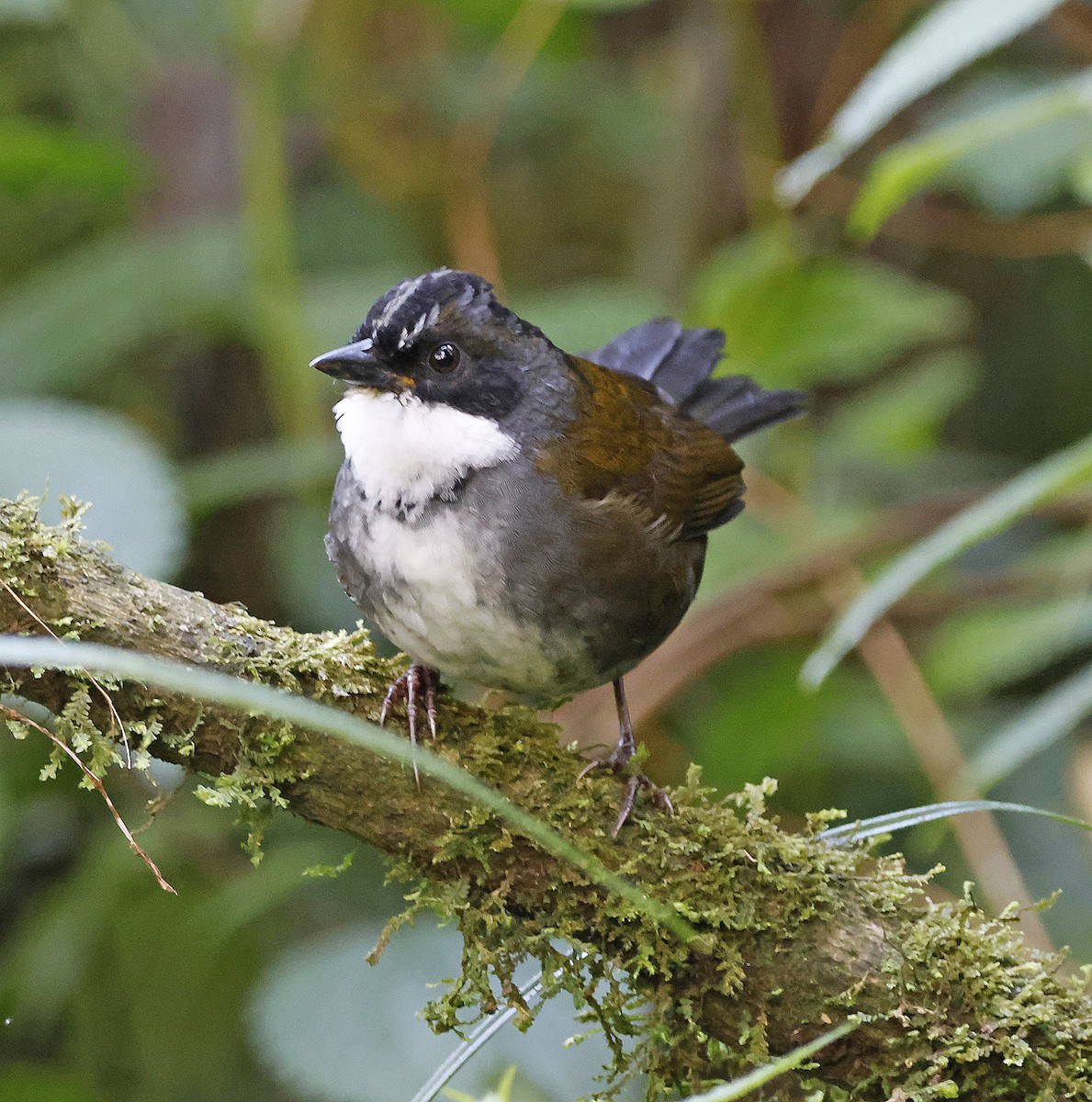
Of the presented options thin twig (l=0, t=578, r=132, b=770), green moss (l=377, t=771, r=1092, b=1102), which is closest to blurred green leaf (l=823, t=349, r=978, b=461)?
green moss (l=377, t=771, r=1092, b=1102)

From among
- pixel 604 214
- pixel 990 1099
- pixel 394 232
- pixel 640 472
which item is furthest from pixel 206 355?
pixel 990 1099

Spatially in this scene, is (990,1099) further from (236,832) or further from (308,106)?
(308,106)

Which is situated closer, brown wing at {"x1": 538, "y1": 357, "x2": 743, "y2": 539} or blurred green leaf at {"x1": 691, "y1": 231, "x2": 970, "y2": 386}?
brown wing at {"x1": 538, "y1": 357, "x2": 743, "y2": 539}

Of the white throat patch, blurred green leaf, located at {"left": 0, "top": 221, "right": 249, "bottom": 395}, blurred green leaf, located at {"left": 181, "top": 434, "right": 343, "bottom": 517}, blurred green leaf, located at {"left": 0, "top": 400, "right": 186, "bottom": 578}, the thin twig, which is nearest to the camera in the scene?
the thin twig

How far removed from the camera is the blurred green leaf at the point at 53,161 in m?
3.38

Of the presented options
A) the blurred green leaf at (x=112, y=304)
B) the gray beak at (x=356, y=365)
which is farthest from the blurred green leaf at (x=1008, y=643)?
the blurred green leaf at (x=112, y=304)

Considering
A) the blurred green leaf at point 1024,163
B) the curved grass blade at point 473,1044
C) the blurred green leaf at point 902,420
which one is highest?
the blurred green leaf at point 1024,163

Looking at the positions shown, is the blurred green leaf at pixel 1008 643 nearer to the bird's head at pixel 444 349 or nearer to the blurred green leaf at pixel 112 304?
the bird's head at pixel 444 349

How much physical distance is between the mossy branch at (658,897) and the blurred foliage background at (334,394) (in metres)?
0.61

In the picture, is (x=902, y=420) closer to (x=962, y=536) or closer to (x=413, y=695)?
→ (x=962, y=536)

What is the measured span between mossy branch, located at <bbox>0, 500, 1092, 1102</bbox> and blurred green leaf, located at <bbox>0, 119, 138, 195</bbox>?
1982mm

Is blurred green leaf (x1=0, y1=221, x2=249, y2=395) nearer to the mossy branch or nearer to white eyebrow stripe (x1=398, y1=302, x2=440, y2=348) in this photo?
white eyebrow stripe (x1=398, y1=302, x2=440, y2=348)

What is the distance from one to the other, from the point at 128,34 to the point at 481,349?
9.24 feet

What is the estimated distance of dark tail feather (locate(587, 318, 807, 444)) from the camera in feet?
10.1
